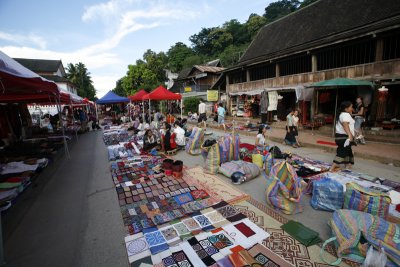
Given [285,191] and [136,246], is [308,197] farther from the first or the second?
[136,246]

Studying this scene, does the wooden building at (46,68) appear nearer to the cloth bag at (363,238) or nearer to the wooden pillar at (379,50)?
the wooden pillar at (379,50)

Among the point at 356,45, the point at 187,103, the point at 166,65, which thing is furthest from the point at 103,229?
the point at 166,65

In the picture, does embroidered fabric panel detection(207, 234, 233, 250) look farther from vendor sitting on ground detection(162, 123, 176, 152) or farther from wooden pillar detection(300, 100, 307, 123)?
wooden pillar detection(300, 100, 307, 123)

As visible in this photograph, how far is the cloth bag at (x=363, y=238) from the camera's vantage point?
2.29 m

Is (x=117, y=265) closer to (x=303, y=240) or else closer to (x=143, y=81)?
(x=303, y=240)

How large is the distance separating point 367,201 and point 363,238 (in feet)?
2.58

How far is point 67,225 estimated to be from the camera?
11.2 ft

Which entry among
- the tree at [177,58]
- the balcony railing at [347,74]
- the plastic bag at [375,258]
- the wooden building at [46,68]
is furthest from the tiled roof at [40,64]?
the plastic bag at [375,258]

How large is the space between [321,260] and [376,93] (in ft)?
33.4

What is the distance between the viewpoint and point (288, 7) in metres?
50.8

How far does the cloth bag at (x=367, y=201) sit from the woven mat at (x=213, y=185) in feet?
5.49

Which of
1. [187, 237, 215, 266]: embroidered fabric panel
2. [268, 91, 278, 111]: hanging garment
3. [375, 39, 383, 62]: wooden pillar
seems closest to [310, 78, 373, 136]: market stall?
[375, 39, 383, 62]: wooden pillar

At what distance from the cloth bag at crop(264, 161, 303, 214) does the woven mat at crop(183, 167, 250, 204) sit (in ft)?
2.18

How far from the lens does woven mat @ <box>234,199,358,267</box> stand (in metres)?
2.49
